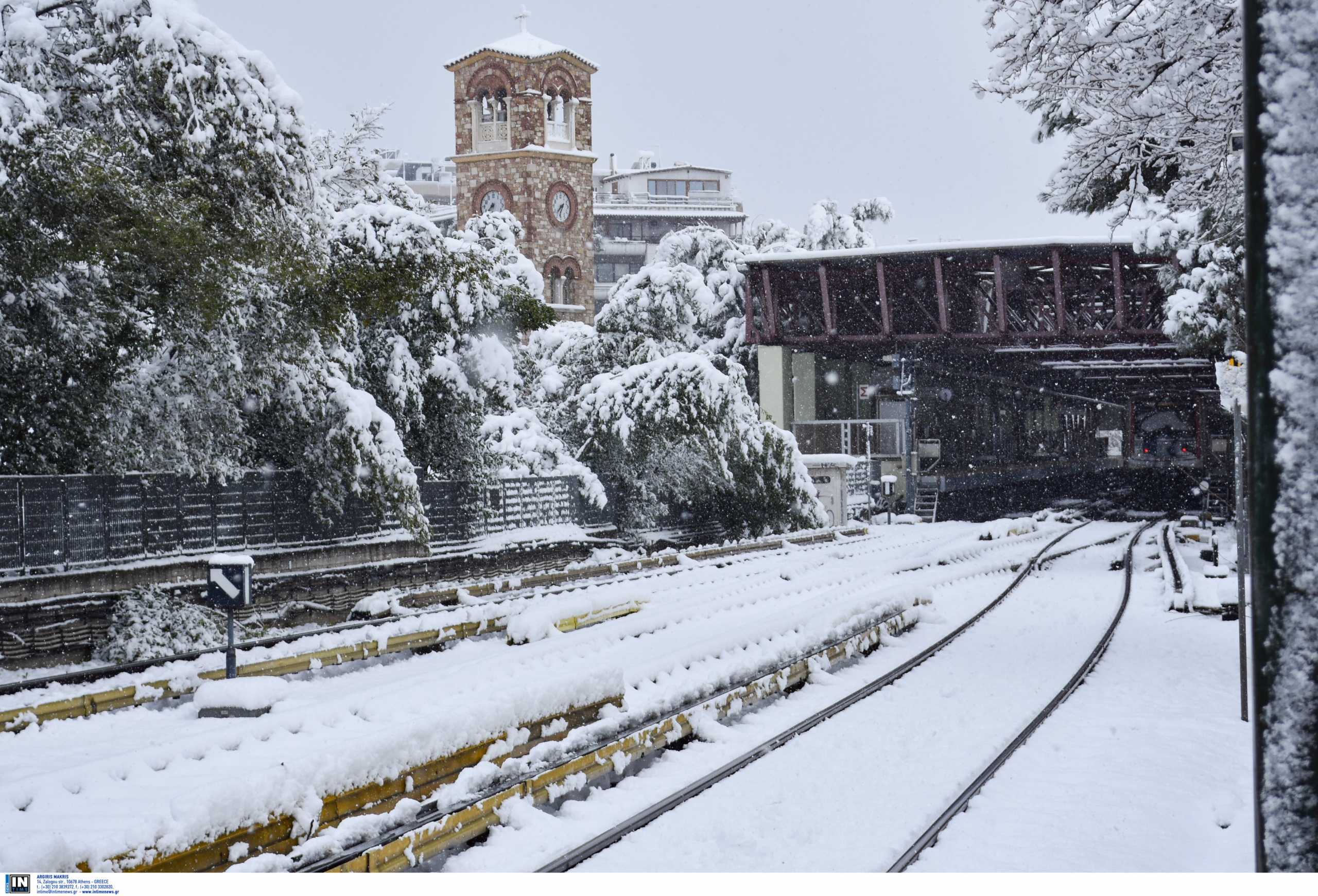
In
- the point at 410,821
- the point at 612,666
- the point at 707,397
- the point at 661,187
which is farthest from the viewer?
the point at 661,187

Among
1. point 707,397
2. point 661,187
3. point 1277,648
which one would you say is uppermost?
point 661,187

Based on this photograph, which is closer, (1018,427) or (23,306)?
(23,306)

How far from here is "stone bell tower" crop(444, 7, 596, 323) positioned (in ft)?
74.6

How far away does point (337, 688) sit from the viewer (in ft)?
35.3

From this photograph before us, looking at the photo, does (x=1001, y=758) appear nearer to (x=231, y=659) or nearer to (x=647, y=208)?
(x=231, y=659)

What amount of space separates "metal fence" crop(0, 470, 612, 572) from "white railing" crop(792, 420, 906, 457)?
20.4m

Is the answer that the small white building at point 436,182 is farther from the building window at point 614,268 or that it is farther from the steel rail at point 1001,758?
the building window at point 614,268

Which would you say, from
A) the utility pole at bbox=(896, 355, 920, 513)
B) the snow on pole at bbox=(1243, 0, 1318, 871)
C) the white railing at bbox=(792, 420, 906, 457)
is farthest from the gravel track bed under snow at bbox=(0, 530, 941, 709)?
the white railing at bbox=(792, 420, 906, 457)

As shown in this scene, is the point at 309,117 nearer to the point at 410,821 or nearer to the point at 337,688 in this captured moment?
the point at 337,688

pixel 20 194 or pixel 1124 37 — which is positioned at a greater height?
pixel 1124 37

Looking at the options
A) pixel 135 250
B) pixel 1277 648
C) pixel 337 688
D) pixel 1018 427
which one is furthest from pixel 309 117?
pixel 1018 427

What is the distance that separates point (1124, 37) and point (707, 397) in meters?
14.4

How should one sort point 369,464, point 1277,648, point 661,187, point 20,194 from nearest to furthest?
point 1277,648 < point 20,194 < point 369,464 < point 661,187

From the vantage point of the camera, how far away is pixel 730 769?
8.28 meters
